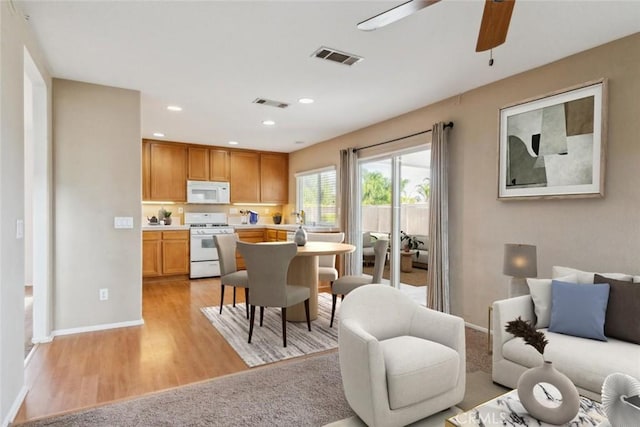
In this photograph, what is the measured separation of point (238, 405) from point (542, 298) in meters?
2.22

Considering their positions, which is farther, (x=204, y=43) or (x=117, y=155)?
(x=117, y=155)

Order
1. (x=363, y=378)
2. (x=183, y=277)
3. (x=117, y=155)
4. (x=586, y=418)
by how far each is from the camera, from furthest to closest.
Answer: (x=183, y=277) < (x=117, y=155) < (x=363, y=378) < (x=586, y=418)

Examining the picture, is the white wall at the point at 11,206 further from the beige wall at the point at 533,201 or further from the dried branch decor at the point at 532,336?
the beige wall at the point at 533,201

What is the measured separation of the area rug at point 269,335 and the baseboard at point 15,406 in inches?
57.0

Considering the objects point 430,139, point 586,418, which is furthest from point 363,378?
point 430,139

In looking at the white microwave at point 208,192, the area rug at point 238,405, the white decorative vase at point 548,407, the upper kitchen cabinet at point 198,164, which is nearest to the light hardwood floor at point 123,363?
the area rug at point 238,405

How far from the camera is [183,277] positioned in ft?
21.1

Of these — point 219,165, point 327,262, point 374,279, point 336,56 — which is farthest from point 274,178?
point 336,56

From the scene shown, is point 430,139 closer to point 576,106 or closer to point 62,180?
point 576,106

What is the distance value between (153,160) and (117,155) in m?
3.01

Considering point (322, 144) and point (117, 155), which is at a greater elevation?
point (322, 144)

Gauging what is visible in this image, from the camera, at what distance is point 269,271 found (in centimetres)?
318

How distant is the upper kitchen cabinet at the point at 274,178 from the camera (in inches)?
300

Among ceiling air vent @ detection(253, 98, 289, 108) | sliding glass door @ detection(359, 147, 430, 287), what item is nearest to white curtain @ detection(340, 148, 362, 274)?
sliding glass door @ detection(359, 147, 430, 287)
